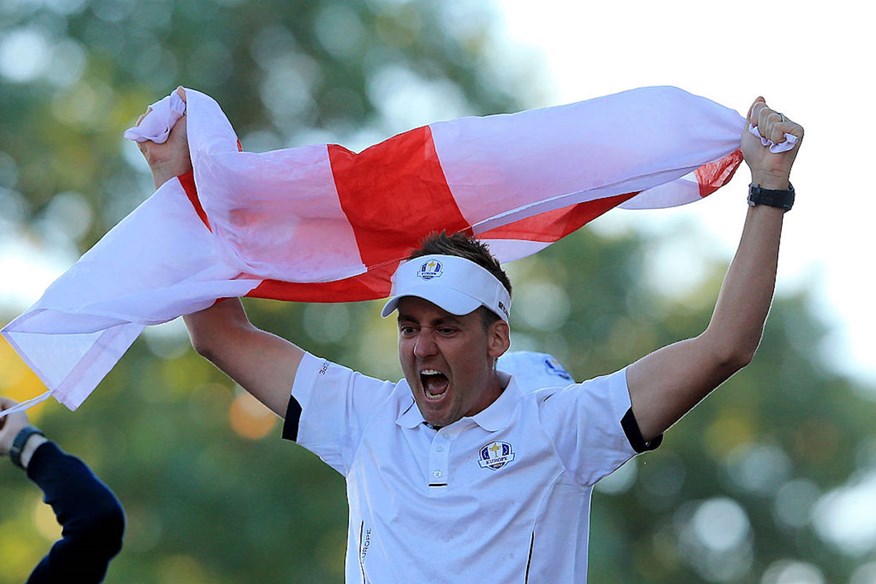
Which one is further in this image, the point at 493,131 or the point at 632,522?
the point at 632,522

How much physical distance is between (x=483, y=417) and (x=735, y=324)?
2.53 feet

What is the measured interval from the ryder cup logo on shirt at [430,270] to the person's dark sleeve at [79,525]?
1.06 metres

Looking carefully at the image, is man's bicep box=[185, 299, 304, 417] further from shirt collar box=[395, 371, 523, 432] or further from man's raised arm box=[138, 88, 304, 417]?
shirt collar box=[395, 371, 523, 432]

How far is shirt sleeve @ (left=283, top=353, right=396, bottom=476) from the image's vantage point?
422cm

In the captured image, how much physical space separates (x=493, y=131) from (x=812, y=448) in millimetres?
11874

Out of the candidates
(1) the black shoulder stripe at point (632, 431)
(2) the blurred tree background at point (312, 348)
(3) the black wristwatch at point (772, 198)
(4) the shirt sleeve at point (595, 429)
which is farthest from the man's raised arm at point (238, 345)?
(2) the blurred tree background at point (312, 348)

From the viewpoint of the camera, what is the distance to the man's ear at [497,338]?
4137mm

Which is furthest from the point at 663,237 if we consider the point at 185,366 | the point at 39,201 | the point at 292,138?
the point at 39,201

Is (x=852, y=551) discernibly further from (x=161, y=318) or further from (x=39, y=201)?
(x=161, y=318)

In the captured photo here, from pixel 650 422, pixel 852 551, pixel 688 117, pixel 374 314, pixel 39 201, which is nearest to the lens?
pixel 650 422

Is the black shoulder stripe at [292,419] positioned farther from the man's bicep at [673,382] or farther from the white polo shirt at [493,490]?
the man's bicep at [673,382]

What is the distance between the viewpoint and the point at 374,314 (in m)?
13.2

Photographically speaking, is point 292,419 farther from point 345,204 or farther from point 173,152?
point 173,152

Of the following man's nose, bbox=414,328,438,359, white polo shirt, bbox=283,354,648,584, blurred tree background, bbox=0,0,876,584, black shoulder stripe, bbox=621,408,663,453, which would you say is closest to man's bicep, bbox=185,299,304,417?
white polo shirt, bbox=283,354,648,584
